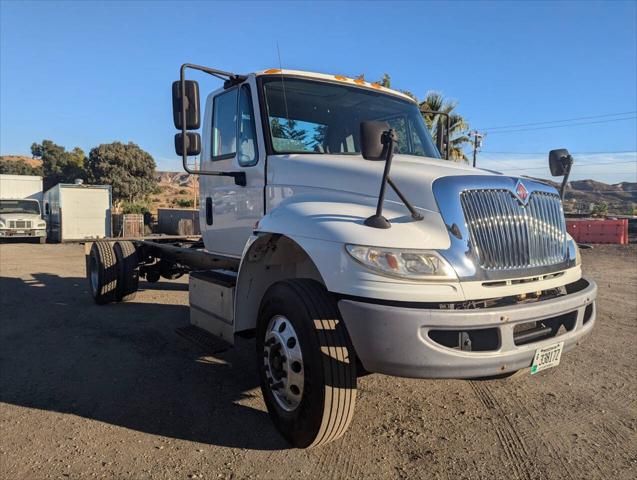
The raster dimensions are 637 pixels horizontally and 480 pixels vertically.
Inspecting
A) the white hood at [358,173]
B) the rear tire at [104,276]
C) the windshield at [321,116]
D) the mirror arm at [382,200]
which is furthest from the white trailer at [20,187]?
the mirror arm at [382,200]

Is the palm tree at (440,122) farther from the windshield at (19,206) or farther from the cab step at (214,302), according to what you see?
the windshield at (19,206)

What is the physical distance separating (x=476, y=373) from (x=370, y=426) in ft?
3.82

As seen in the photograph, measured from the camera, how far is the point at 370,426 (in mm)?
3557

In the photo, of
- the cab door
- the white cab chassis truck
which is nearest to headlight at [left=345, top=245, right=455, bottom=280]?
the white cab chassis truck

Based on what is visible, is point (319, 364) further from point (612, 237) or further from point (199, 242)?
point (612, 237)

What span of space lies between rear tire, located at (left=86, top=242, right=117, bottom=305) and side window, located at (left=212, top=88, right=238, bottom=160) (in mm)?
3356

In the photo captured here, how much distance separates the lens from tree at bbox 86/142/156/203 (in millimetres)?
40688

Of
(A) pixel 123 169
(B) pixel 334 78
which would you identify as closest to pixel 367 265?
(B) pixel 334 78

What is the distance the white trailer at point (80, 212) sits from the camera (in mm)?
22078

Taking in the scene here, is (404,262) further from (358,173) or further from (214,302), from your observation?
(214,302)

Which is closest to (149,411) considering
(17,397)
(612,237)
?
(17,397)

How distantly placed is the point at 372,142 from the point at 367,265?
0.75 m

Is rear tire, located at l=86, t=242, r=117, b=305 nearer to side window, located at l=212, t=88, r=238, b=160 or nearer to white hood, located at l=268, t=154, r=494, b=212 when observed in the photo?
side window, located at l=212, t=88, r=238, b=160

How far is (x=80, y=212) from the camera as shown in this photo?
22547 millimetres
